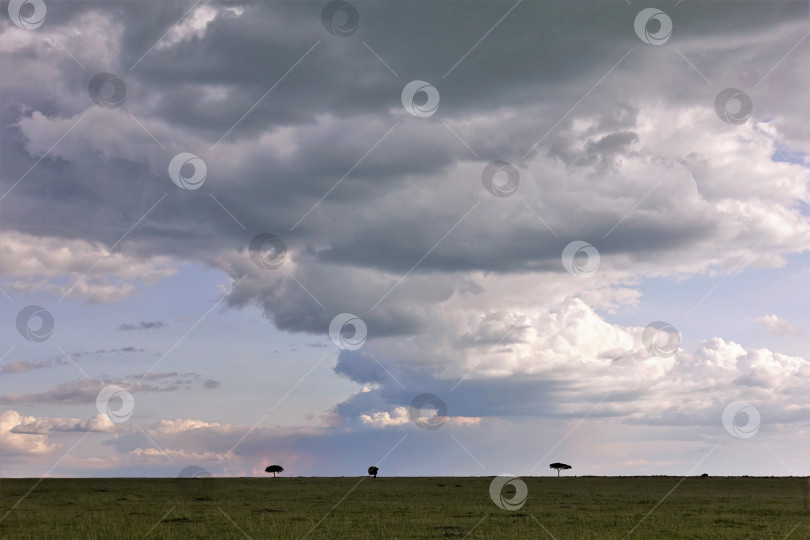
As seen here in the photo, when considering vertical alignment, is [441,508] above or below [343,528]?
above

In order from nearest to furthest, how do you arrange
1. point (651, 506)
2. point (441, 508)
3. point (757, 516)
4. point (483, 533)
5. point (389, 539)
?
point (389, 539), point (483, 533), point (757, 516), point (441, 508), point (651, 506)

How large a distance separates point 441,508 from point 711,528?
16147 millimetres

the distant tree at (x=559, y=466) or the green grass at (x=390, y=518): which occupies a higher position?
the distant tree at (x=559, y=466)

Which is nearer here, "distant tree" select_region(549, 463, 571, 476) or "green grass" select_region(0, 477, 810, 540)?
"green grass" select_region(0, 477, 810, 540)

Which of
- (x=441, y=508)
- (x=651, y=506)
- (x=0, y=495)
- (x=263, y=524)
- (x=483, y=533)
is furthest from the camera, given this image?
(x=0, y=495)

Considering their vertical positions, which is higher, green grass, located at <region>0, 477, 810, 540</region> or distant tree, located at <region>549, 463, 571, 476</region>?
distant tree, located at <region>549, 463, 571, 476</region>

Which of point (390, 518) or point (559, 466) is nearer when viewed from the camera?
point (390, 518)

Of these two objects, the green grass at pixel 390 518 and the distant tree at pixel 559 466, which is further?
the distant tree at pixel 559 466

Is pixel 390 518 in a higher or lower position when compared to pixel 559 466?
lower

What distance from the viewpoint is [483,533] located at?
3278 cm

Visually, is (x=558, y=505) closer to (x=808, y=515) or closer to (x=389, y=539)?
(x=808, y=515)

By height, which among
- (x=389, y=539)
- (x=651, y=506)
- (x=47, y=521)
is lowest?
(x=389, y=539)

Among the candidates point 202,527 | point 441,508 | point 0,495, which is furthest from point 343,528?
point 0,495

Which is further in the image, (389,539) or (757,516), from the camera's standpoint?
(757,516)
